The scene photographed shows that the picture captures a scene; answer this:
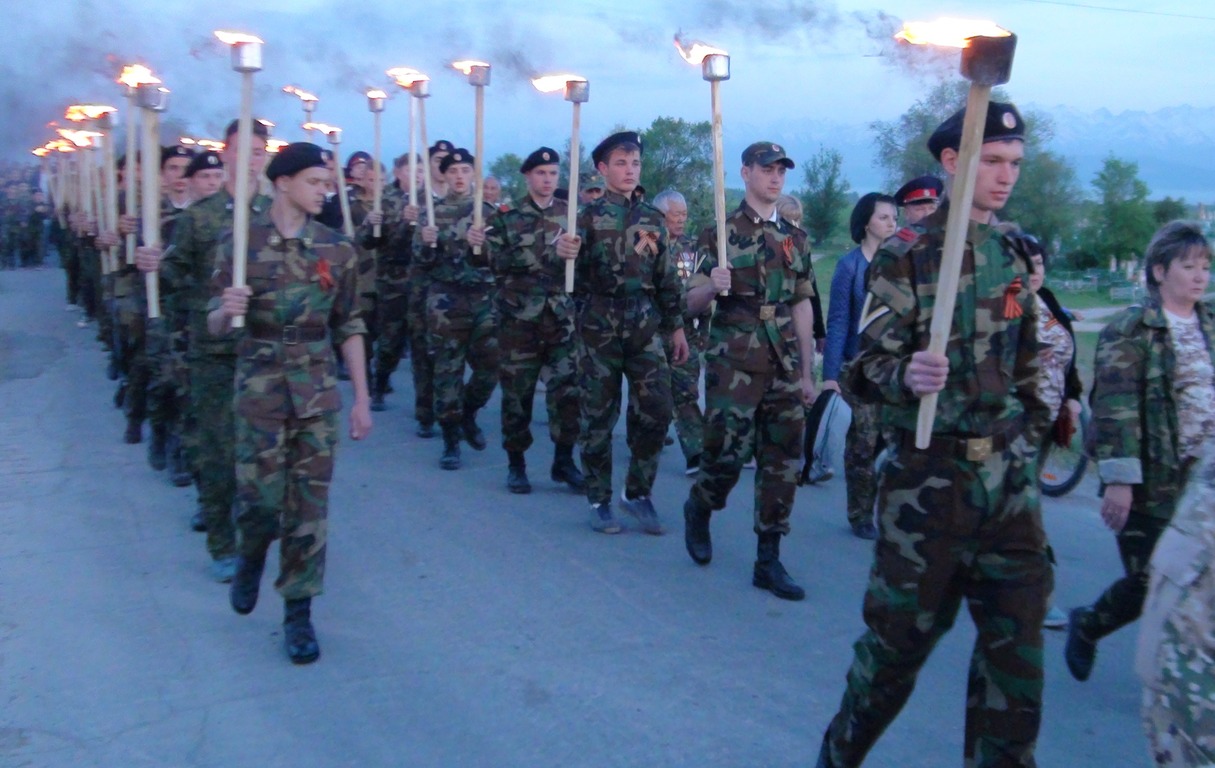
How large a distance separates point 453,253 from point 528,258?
129cm

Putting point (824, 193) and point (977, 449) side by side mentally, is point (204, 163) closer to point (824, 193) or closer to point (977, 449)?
point (977, 449)

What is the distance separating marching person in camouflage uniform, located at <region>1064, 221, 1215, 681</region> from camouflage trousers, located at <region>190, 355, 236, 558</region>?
423cm

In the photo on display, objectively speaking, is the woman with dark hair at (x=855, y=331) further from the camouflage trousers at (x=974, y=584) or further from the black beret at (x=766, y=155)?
the camouflage trousers at (x=974, y=584)

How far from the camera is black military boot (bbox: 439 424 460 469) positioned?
8594 millimetres

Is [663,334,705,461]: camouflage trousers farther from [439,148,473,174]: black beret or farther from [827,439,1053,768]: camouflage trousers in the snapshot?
[827,439,1053,768]: camouflage trousers

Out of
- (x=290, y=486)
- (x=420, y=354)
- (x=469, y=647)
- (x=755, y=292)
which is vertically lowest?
(x=469, y=647)

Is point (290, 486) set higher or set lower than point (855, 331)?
lower

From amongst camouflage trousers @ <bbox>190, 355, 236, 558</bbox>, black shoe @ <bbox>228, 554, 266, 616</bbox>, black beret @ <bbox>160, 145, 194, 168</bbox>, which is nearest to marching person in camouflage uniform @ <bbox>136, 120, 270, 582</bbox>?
camouflage trousers @ <bbox>190, 355, 236, 558</bbox>

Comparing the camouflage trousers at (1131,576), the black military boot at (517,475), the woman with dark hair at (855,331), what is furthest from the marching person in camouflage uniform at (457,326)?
the camouflage trousers at (1131,576)

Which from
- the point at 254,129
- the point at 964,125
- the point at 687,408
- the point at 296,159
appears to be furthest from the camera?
the point at 687,408

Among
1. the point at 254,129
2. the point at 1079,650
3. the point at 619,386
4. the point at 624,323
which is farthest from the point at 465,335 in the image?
the point at 1079,650

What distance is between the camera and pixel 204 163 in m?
6.98

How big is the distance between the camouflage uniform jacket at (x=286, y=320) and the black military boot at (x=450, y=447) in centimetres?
342

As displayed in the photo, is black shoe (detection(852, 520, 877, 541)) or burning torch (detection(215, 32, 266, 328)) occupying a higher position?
burning torch (detection(215, 32, 266, 328))
